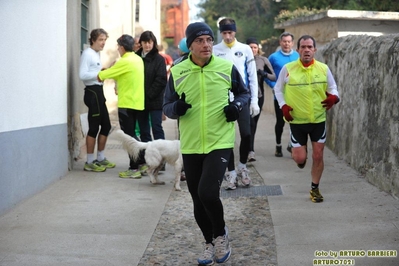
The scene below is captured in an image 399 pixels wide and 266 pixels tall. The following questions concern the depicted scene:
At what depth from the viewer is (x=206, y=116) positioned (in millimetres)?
5688

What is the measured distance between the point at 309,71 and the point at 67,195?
3.15m

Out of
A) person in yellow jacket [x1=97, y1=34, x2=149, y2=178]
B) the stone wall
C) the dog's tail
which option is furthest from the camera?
person in yellow jacket [x1=97, y1=34, x2=149, y2=178]

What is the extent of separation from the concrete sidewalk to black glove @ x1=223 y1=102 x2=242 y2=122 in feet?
3.90

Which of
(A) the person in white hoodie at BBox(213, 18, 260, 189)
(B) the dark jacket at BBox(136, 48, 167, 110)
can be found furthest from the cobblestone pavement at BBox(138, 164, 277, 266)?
(B) the dark jacket at BBox(136, 48, 167, 110)

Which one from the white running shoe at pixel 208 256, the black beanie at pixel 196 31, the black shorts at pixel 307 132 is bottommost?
the white running shoe at pixel 208 256

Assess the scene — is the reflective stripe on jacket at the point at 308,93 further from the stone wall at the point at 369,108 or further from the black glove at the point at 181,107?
the black glove at the point at 181,107

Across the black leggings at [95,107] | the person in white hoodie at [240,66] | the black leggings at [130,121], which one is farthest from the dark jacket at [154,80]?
the person in white hoodie at [240,66]

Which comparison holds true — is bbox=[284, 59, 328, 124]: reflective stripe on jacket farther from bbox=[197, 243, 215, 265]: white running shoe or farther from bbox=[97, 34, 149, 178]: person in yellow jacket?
bbox=[97, 34, 149, 178]: person in yellow jacket

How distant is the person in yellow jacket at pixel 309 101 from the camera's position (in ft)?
25.4

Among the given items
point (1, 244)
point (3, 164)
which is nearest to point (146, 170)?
point (3, 164)

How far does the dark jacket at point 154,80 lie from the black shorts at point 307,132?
8.71 ft

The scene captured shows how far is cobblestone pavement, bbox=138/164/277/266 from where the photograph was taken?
19.8 ft

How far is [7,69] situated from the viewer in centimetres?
749

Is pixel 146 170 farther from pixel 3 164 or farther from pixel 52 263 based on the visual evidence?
pixel 52 263
